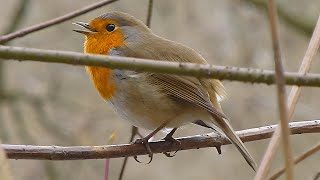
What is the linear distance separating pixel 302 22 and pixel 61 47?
2313 millimetres

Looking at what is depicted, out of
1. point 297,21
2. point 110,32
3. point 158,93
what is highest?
point 110,32

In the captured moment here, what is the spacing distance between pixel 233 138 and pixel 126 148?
20.4 inches

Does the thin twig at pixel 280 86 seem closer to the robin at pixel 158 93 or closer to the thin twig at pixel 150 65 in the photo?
the thin twig at pixel 150 65

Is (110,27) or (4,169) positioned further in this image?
(110,27)

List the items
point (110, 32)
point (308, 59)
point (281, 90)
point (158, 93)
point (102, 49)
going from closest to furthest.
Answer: point (281, 90)
point (308, 59)
point (158, 93)
point (102, 49)
point (110, 32)

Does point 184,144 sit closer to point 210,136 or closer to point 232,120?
point 210,136

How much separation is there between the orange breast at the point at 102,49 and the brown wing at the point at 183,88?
0.77 ft

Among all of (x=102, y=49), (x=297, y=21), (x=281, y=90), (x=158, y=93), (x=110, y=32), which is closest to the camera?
(x=281, y=90)

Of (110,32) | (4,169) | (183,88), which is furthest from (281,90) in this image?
(110,32)

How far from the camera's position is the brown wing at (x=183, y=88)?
3361mm

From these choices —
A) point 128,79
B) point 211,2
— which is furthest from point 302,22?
point 128,79

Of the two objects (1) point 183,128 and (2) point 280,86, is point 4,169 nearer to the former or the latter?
(2) point 280,86

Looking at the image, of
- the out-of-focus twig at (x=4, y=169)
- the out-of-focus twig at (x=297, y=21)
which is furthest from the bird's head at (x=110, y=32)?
the out-of-focus twig at (x=4, y=169)

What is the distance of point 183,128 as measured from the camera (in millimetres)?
5715
